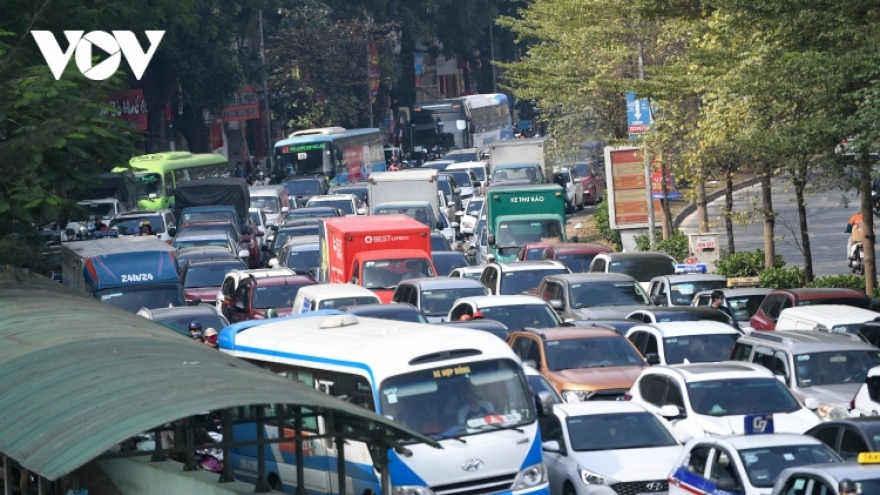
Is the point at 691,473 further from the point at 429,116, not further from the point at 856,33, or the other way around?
the point at 429,116

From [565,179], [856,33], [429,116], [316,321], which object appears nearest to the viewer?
[316,321]

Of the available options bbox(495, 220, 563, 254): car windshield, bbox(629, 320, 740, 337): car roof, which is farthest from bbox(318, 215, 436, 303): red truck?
bbox(629, 320, 740, 337): car roof

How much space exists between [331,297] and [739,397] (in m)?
9.61

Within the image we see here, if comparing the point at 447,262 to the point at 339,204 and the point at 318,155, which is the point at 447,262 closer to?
the point at 339,204

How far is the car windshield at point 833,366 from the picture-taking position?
18344 mm

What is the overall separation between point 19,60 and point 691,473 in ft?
47.3

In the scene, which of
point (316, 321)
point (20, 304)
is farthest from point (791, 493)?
point (20, 304)

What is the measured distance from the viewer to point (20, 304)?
1650 cm

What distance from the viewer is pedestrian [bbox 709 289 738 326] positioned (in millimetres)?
24781

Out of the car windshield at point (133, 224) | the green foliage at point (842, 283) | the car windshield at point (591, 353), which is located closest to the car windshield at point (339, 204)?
the car windshield at point (133, 224)

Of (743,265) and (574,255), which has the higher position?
(574,255)

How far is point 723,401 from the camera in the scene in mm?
16875

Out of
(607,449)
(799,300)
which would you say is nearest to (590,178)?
(799,300)

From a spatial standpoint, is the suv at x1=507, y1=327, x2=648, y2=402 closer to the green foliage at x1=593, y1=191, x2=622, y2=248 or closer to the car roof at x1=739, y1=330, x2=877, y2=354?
the car roof at x1=739, y1=330, x2=877, y2=354
